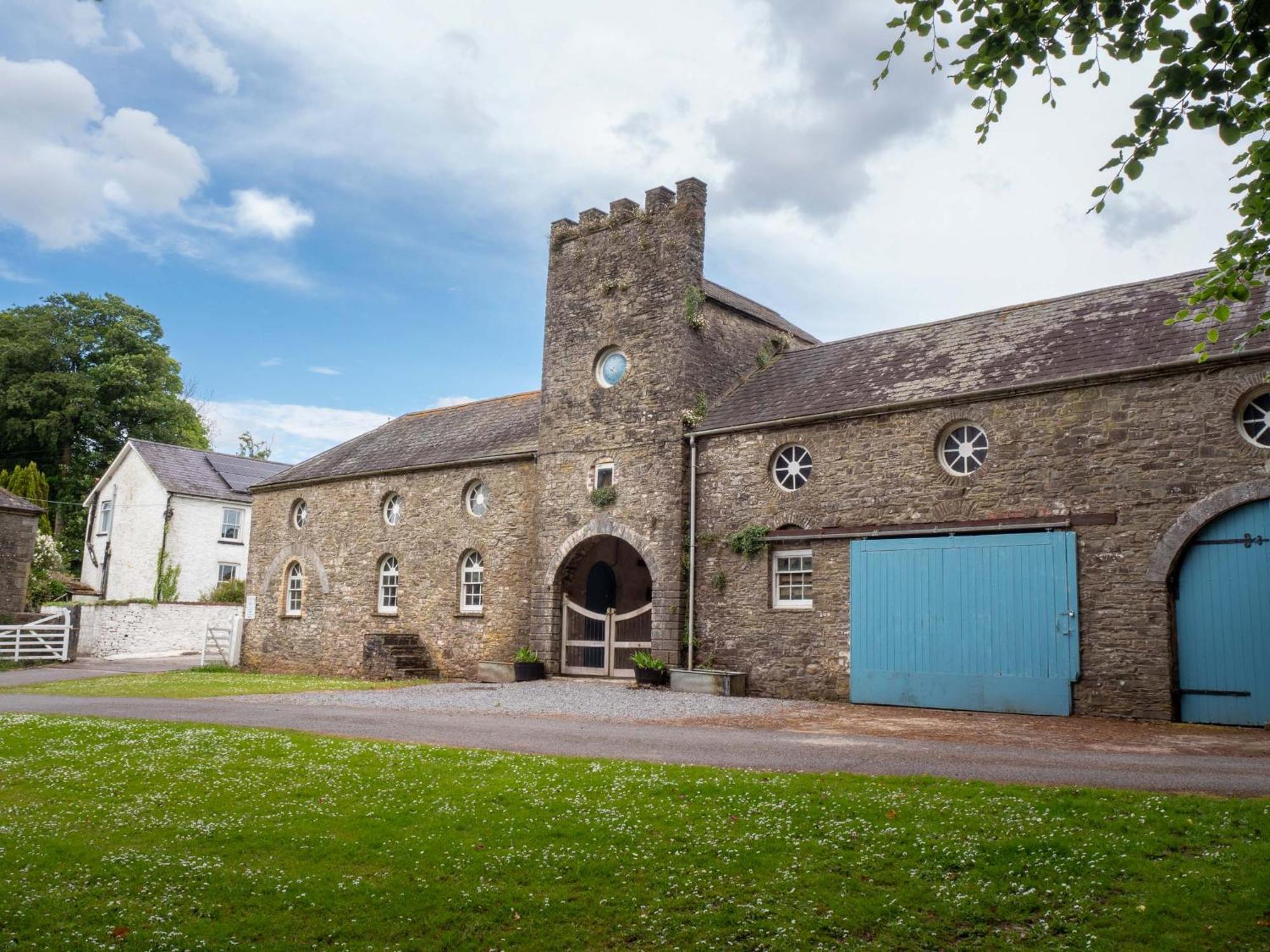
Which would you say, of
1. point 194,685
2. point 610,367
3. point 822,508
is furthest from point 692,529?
point 194,685

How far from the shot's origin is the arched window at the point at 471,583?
78.7 feet

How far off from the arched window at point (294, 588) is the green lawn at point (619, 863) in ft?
66.4

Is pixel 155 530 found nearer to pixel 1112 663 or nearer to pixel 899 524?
pixel 899 524

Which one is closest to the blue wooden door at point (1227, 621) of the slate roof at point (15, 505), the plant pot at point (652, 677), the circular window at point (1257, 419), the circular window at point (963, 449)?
the circular window at point (1257, 419)

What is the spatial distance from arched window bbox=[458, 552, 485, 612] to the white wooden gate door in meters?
2.83

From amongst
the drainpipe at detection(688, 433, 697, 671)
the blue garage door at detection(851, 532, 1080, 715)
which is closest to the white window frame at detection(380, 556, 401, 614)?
the drainpipe at detection(688, 433, 697, 671)

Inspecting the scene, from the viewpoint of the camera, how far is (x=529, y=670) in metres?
21.6

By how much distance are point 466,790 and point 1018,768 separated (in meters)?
5.22

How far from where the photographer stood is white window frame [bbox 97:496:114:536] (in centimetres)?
4169

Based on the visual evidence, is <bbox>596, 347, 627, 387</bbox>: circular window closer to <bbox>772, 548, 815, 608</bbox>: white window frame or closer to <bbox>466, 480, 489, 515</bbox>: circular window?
<bbox>466, 480, 489, 515</bbox>: circular window

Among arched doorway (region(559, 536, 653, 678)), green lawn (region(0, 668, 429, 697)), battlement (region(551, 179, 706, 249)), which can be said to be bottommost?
green lawn (region(0, 668, 429, 697))

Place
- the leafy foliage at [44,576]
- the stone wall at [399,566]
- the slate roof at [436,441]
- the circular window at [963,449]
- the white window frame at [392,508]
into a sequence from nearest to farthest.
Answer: the circular window at [963,449]
the stone wall at [399,566]
the slate roof at [436,441]
the white window frame at [392,508]
the leafy foliage at [44,576]

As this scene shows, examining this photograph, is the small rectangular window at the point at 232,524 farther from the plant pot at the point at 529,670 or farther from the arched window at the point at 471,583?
the plant pot at the point at 529,670

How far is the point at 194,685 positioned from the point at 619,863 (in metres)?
18.3
